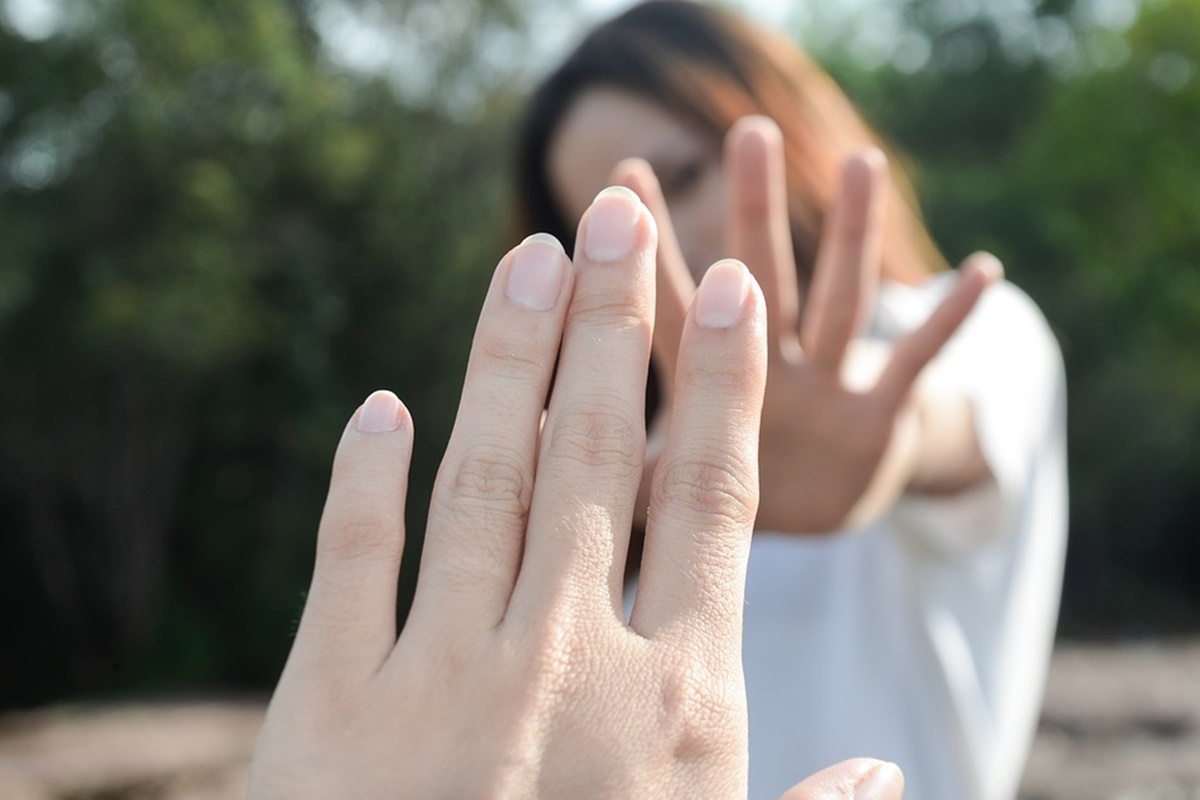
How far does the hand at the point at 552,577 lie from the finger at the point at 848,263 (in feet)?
1.35

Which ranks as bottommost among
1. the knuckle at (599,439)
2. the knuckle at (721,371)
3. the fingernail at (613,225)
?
the knuckle at (599,439)

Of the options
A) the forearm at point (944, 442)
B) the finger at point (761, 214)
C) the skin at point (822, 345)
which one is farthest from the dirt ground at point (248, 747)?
the finger at point (761, 214)

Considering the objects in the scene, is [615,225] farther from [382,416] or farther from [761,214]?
[761,214]

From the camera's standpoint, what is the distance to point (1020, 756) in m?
1.89

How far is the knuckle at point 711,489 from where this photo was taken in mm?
860

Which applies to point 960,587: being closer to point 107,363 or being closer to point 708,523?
point 708,523

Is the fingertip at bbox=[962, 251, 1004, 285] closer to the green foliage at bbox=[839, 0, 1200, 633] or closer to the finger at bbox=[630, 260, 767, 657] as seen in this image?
the finger at bbox=[630, 260, 767, 657]

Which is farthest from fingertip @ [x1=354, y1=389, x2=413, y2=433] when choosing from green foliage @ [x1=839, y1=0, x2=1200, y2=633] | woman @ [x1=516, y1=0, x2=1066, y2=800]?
green foliage @ [x1=839, y1=0, x2=1200, y2=633]

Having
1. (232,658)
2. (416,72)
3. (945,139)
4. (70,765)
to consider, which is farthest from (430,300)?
(945,139)

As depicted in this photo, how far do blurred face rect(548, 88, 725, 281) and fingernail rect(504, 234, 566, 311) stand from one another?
1093 mm

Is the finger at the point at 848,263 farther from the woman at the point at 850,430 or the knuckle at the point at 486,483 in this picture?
the knuckle at the point at 486,483

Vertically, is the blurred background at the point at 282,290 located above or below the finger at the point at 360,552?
above

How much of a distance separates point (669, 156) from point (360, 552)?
4.19 ft

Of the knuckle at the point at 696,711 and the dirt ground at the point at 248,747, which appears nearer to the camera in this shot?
the knuckle at the point at 696,711
